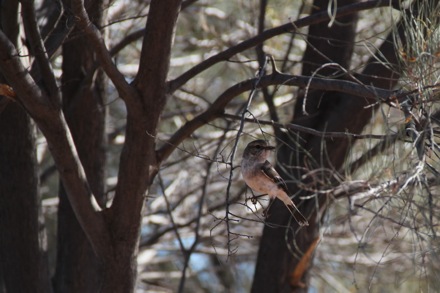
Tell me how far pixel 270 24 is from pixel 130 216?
3067 mm

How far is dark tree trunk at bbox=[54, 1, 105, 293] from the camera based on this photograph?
3973 mm

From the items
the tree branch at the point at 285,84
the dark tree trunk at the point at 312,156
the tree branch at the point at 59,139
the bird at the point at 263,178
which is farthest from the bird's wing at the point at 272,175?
the tree branch at the point at 59,139

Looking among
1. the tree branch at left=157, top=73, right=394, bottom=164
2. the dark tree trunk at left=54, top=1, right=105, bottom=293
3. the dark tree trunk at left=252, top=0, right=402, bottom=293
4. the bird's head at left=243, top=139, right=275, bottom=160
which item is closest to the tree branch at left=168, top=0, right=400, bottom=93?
the tree branch at left=157, top=73, right=394, bottom=164

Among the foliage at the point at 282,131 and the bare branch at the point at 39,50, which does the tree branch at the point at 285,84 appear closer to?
the foliage at the point at 282,131

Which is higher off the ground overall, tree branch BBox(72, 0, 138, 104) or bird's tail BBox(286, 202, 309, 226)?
tree branch BBox(72, 0, 138, 104)

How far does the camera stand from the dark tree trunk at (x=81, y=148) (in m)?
3.97

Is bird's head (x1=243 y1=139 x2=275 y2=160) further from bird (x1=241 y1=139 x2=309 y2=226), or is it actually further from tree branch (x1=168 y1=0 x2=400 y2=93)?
tree branch (x1=168 y1=0 x2=400 y2=93)

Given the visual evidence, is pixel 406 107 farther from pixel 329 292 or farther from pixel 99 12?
pixel 329 292

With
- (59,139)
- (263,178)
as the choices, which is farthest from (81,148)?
(263,178)

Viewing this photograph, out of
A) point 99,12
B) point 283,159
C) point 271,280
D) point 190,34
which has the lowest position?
point 271,280

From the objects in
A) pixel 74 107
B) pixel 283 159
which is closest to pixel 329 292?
pixel 283 159

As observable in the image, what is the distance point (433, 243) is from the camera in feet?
8.71

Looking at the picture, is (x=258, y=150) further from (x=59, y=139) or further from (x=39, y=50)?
(x=39, y=50)

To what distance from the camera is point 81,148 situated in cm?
405
